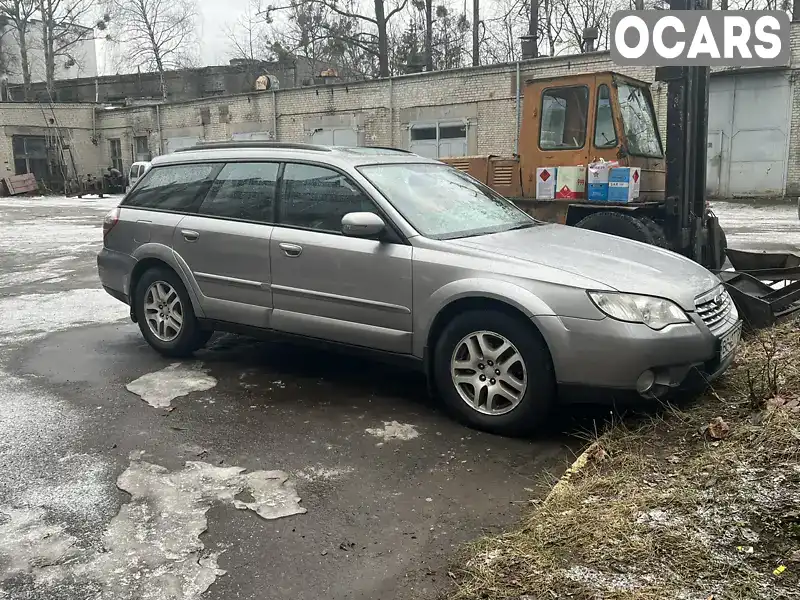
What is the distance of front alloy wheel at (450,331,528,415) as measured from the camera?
4.11 meters

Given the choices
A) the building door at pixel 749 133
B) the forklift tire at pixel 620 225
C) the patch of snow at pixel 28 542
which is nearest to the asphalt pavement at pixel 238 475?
the patch of snow at pixel 28 542

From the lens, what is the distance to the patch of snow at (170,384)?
5023 mm

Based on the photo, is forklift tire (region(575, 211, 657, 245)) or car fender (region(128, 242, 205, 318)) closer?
car fender (region(128, 242, 205, 318))

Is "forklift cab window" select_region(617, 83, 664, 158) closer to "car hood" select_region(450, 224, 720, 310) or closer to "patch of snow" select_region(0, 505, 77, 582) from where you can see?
"car hood" select_region(450, 224, 720, 310)

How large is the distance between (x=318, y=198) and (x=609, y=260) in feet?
6.67

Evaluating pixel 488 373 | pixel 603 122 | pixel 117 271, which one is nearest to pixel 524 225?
pixel 488 373

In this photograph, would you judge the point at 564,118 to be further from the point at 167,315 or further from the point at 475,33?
the point at 475,33

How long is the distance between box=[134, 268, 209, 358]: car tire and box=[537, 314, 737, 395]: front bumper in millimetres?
3026

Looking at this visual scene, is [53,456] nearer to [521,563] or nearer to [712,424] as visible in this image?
[521,563]

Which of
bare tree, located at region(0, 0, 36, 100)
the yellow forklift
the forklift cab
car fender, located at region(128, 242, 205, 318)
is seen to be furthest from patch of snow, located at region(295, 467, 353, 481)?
bare tree, located at region(0, 0, 36, 100)

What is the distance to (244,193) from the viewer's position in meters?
5.48

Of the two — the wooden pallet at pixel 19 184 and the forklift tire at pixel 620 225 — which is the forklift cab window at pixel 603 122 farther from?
the wooden pallet at pixel 19 184

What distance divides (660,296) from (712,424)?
2.41 ft

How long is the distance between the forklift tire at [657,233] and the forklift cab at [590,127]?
0.52 metres
